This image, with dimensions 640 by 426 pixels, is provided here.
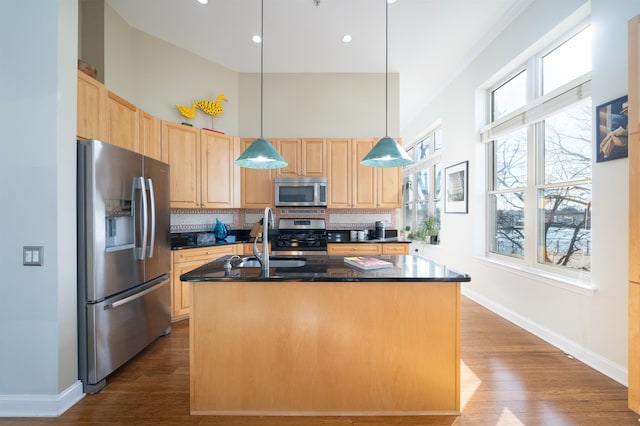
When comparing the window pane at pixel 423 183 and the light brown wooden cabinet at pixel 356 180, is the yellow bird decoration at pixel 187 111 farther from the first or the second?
the window pane at pixel 423 183

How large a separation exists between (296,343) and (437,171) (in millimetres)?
4775

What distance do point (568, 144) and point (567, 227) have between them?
812mm

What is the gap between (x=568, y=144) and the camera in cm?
277

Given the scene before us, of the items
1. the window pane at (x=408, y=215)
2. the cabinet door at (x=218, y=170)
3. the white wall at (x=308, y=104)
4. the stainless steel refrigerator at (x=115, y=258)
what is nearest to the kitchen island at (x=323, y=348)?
the stainless steel refrigerator at (x=115, y=258)

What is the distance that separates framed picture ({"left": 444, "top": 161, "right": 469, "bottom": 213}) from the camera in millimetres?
4262

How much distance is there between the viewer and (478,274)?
4008 millimetres

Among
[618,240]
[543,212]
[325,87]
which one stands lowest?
[618,240]

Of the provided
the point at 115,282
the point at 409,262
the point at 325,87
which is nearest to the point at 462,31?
the point at 325,87

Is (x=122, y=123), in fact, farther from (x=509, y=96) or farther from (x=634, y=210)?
(x=509, y=96)

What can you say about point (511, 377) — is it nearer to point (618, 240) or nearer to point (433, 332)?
point (433, 332)

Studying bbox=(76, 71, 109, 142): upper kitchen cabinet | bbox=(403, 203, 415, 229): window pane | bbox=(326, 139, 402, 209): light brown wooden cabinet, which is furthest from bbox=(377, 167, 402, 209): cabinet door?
bbox=(76, 71, 109, 142): upper kitchen cabinet

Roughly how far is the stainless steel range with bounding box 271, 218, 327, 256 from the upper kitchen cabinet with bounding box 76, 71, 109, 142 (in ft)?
7.93

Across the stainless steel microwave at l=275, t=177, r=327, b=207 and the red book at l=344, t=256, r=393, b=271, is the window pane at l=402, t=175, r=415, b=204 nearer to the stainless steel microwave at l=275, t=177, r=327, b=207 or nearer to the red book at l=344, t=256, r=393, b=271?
the stainless steel microwave at l=275, t=177, r=327, b=207

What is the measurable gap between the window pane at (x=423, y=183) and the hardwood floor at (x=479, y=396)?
372 centimetres
